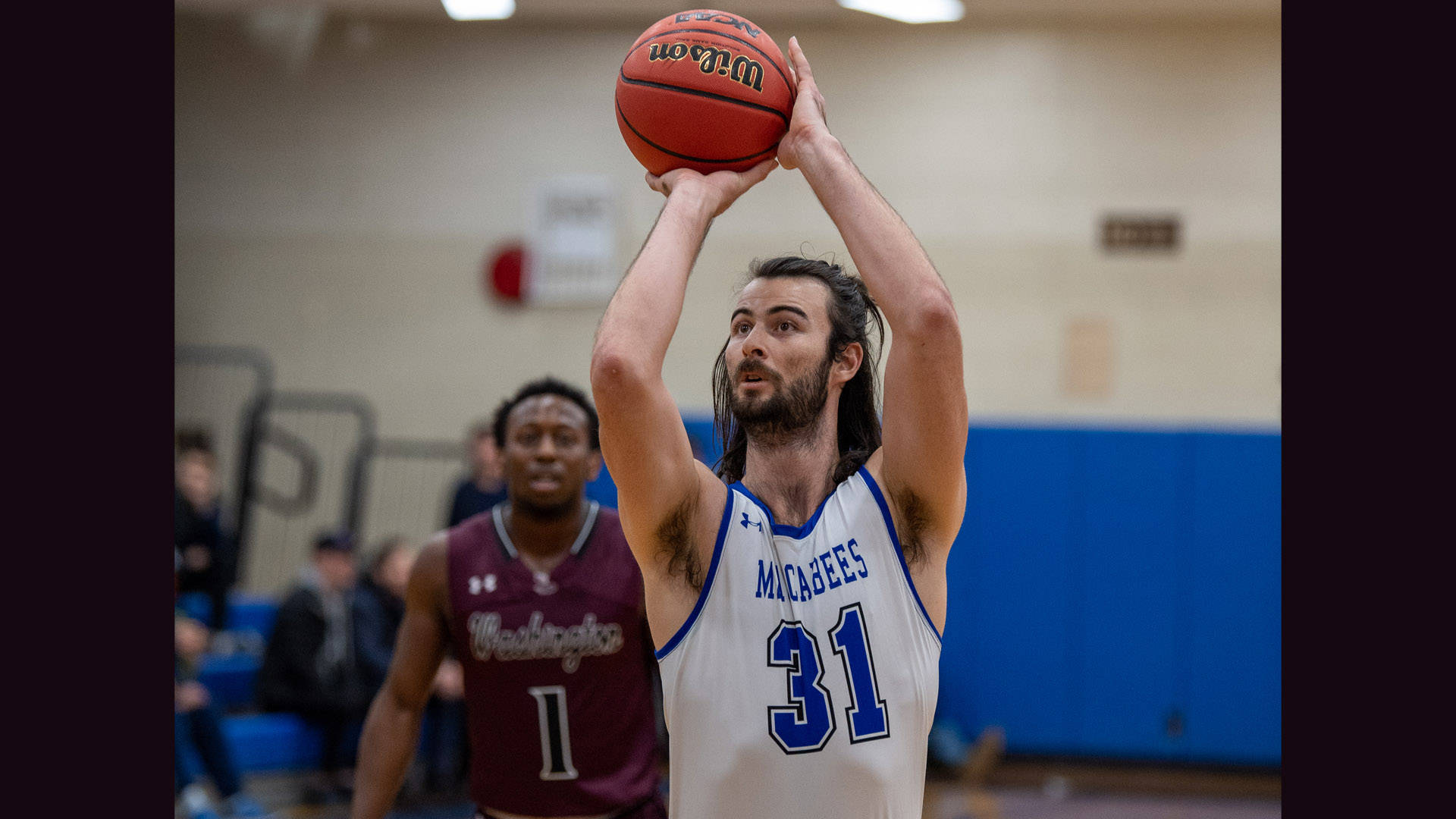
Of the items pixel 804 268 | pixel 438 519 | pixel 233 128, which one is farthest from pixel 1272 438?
pixel 233 128

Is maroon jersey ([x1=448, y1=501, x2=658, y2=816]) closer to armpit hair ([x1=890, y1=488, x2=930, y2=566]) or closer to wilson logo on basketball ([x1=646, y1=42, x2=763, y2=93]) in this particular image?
armpit hair ([x1=890, y1=488, x2=930, y2=566])

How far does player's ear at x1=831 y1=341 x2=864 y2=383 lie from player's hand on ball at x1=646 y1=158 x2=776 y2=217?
0.33 metres

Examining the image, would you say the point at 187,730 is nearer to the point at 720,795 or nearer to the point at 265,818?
the point at 265,818

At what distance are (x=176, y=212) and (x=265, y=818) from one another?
5.66m

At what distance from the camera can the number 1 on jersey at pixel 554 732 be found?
10.9 feet

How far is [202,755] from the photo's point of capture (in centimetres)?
644

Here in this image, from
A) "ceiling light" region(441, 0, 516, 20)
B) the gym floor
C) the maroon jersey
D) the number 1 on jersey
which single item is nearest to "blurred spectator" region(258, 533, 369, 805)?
the gym floor

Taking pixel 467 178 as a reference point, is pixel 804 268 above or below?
below

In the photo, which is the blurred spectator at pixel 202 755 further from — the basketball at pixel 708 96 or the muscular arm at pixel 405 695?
the basketball at pixel 708 96

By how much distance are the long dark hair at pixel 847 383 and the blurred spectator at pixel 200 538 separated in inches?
221

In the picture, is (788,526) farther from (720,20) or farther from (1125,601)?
(1125,601)

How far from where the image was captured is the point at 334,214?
408 inches

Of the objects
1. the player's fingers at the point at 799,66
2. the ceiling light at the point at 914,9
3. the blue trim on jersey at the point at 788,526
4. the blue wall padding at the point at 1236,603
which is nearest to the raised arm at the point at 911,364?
the blue trim on jersey at the point at 788,526

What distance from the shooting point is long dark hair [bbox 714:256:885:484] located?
2379mm
